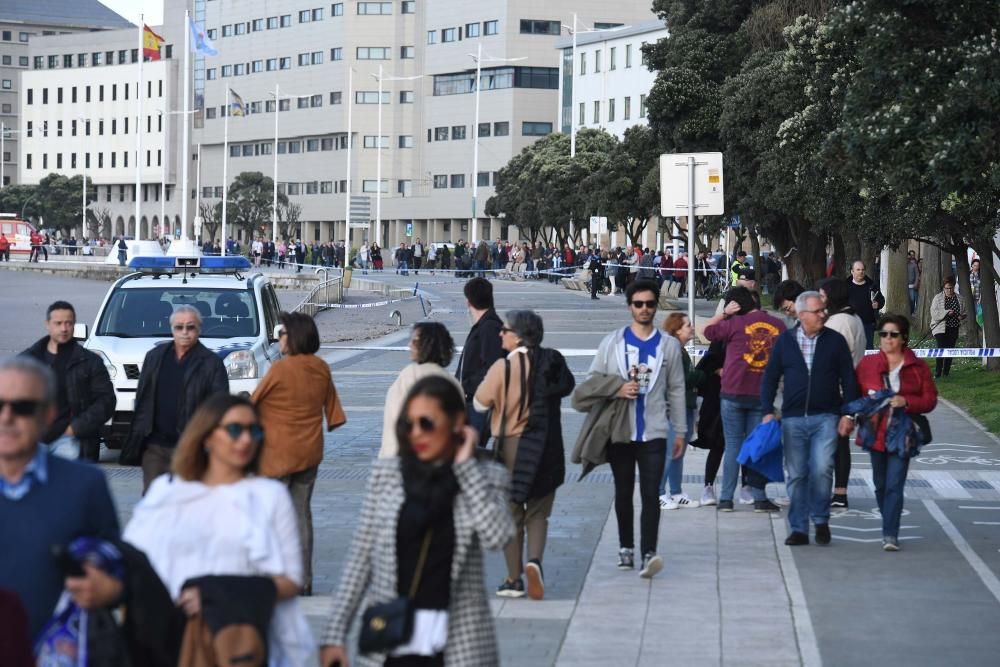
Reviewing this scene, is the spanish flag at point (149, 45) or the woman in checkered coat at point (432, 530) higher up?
the spanish flag at point (149, 45)

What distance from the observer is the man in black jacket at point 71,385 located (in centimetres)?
948

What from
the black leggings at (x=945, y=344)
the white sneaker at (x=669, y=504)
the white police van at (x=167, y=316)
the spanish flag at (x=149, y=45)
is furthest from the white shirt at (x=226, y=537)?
the spanish flag at (x=149, y=45)

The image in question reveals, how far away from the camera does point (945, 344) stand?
2680cm

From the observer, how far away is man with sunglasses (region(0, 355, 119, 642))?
14.5ft

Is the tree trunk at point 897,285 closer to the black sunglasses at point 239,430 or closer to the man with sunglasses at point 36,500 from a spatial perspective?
the black sunglasses at point 239,430

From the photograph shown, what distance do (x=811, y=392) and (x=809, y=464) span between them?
0.49m

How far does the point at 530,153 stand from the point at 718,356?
86.7 m

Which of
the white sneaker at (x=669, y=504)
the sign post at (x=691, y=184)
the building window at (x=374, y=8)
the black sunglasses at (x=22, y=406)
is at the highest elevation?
the building window at (x=374, y=8)

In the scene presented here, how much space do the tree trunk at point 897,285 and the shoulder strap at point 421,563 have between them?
34.1 meters

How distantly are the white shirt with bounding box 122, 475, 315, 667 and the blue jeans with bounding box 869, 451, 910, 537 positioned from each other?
7.09 meters

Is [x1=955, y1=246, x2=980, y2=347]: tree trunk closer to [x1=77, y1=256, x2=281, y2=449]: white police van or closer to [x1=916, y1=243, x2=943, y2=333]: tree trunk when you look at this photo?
[x1=916, y1=243, x2=943, y2=333]: tree trunk

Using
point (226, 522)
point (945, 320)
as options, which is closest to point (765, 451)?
point (226, 522)

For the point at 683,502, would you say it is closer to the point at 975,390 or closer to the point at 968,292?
the point at 975,390

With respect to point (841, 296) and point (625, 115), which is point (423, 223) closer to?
point (625, 115)
